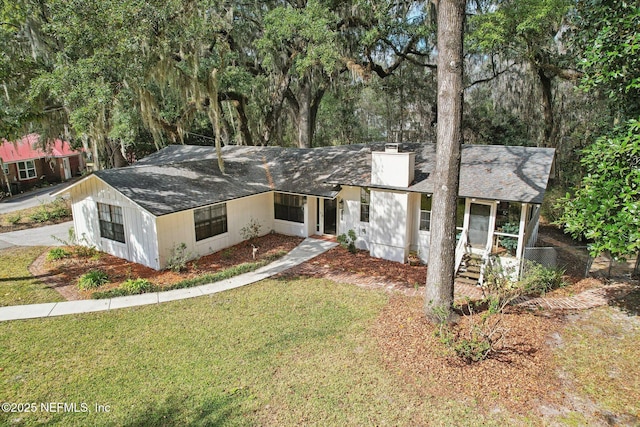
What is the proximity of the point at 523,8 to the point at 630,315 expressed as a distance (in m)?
12.8

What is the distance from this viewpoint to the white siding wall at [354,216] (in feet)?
47.6

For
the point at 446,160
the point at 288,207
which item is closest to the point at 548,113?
the point at 288,207

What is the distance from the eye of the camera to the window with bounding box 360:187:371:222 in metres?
14.3

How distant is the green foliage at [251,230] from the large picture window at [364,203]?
445 cm

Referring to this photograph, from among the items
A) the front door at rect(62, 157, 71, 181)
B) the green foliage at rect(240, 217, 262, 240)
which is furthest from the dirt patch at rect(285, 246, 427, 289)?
the front door at rect(62, 157, 71, 181)

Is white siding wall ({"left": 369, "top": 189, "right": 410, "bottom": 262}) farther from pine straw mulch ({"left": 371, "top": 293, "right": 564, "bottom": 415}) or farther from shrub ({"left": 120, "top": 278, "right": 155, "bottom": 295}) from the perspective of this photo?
Answer: shrub ({"left": 120, "top": 278, "right": 155, "bottom": 295})

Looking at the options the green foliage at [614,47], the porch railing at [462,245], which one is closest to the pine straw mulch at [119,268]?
the porch railing at [462,245]

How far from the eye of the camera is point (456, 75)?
7.56m

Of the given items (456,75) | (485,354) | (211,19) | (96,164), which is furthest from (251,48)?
(485,354)

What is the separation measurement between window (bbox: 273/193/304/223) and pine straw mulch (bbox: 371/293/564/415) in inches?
310

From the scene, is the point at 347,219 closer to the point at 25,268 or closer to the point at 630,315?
the point at 630,315

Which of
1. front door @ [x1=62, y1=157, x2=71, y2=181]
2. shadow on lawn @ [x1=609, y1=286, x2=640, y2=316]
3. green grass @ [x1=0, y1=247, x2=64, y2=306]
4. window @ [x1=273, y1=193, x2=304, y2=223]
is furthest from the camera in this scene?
front door @ [x1=62, y1=157, x2=71, y2=181]

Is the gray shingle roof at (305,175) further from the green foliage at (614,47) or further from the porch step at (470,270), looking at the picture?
the green foliage at (614,47)

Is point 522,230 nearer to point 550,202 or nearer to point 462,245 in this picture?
point 462,245
